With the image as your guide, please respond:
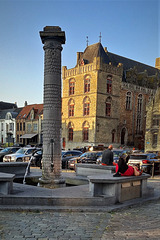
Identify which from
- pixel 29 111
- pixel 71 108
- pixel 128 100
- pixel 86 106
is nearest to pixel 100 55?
pixel 86 106

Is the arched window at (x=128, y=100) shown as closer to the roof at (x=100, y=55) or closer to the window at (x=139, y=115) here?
the window at (x=139, y=115)

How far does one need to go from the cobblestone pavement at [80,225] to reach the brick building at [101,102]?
113 ft

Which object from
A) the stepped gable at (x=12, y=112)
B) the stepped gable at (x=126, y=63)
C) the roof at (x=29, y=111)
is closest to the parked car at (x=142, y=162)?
the stepped gable at (x=126, y=63)

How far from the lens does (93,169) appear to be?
40.3 feet

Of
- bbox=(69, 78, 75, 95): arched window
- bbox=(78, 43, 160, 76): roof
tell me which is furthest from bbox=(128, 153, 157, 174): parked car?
bbox=(69, 78, 75, 95): arched window

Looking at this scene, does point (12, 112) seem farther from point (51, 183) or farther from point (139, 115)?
point (51, 183)

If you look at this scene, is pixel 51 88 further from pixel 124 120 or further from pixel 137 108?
pixel 137 108

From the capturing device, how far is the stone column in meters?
10.5

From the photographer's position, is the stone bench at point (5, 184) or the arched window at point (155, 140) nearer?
the stone bench at point (5, 184)

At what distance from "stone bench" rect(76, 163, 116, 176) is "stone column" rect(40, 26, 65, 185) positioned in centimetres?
206

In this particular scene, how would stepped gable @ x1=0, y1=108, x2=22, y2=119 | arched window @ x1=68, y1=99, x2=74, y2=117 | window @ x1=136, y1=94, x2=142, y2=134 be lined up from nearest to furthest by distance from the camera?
arched window @ x1=68, y1=99, x2=74, y2=117 → window @ x1=136, y1=94, x2=142, y2=134 → stepped gable @ x1=0, y1=108, x2=22, y2=119

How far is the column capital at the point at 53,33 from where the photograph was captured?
1089 centimetres

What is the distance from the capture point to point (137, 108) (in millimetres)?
49844

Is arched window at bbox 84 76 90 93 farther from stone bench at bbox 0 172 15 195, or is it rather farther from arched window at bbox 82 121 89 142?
stone bench at bbox 0 172 15 195
